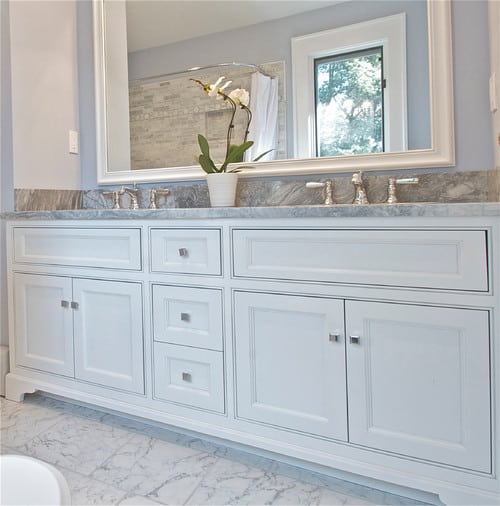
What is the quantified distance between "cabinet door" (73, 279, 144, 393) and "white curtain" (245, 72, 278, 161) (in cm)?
79

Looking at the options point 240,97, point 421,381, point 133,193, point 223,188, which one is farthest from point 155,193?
point 421,381

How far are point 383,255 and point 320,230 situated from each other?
0.19 m

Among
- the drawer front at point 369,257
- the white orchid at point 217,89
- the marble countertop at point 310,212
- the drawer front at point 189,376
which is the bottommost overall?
the drawer front at point 189,376

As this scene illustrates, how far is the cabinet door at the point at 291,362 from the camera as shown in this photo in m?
1.29

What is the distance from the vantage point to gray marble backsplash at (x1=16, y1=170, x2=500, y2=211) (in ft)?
5.01

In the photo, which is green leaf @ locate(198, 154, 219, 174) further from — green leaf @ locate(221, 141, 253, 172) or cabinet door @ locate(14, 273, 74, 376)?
cabinet door @ locate(14, 273, 74, 376)

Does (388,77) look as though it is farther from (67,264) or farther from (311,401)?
(67,264)

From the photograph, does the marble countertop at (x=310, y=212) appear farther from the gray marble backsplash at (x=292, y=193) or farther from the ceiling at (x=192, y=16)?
the ceiling at (x=192, y=16)

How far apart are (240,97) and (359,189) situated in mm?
726

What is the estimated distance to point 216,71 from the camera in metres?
2.05

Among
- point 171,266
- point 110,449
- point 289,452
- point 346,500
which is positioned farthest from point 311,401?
point 110,449

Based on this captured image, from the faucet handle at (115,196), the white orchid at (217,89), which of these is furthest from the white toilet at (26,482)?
the white orchid at (217,89)

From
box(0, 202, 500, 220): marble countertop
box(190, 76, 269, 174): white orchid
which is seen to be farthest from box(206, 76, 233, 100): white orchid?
box(0, 202, 500, 220): marble countertop

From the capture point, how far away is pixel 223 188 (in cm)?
181
